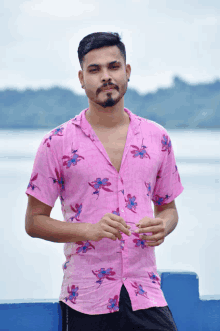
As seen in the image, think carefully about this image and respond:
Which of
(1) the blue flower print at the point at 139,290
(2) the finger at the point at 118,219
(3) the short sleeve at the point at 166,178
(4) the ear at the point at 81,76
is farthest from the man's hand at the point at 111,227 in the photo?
(4) the ear at the point at 81,76

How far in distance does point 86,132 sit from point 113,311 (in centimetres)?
35

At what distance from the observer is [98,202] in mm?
987

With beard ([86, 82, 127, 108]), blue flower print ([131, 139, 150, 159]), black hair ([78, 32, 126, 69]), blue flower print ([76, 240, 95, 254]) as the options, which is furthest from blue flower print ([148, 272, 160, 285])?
black hair ([78, 32, 126, 69])

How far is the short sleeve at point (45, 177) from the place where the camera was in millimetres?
994

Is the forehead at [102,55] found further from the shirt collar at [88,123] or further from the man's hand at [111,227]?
the man's hand at [111,227]

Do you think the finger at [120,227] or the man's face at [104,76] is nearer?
the finger at [120,227]

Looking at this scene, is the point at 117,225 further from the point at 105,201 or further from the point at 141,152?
the point at 141,152

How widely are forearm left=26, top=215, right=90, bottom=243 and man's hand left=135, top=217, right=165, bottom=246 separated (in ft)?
0.34

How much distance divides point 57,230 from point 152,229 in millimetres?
183

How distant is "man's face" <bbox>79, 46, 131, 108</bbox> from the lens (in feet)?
3.36

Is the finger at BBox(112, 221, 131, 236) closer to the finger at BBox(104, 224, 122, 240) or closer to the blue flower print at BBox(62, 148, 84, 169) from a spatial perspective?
the finger at BBox(104, 224, 122, 240)

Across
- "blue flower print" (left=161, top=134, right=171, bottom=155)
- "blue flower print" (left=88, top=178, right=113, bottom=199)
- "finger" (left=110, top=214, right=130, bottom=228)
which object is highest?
"blue flower print" (left=161, top=134, right=171, bottom=155)

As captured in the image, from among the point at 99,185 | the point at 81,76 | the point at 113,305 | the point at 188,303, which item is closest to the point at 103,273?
the point at 113,305

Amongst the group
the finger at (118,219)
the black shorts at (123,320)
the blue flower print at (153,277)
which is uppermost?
the finger at (118,219)
